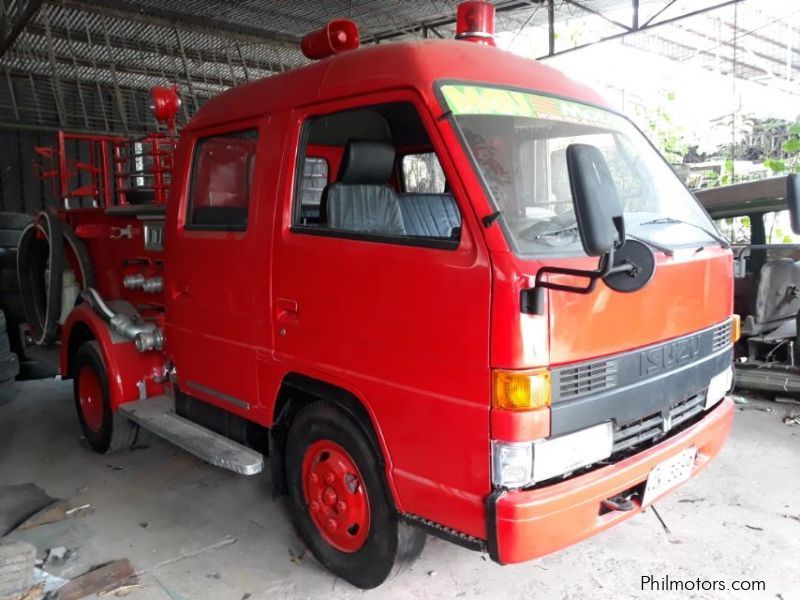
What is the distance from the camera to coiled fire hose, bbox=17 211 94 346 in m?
4.64

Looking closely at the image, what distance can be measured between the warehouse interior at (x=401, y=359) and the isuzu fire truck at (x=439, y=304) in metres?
0.01

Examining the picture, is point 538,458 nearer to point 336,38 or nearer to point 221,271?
point 221,271

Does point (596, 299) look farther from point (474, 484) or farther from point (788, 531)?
point (788, 531)

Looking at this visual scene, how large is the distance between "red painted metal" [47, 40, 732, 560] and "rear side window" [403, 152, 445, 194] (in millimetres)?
481

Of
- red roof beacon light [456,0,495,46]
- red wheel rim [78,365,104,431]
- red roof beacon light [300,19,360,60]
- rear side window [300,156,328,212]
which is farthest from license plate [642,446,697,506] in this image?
red wheel rim [78,365,104,431]

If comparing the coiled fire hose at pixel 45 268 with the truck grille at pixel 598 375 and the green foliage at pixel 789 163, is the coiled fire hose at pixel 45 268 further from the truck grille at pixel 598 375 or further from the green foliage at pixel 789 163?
the green foliage at pixel 789 163

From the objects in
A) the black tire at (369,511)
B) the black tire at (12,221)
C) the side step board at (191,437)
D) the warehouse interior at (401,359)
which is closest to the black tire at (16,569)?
the warehouse interior at (401,359)

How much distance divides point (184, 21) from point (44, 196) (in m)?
4.02

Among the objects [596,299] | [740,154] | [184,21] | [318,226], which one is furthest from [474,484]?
[740,154]

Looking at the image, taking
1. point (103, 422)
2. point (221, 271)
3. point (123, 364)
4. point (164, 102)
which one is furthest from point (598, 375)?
point (164, 102)

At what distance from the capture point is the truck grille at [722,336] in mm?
2832

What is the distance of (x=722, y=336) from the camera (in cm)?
291

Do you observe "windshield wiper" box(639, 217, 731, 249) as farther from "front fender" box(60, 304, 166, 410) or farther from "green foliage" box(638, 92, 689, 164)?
"green foliage" box(638, 92, 689, 164)

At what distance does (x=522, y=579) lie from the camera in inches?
114
